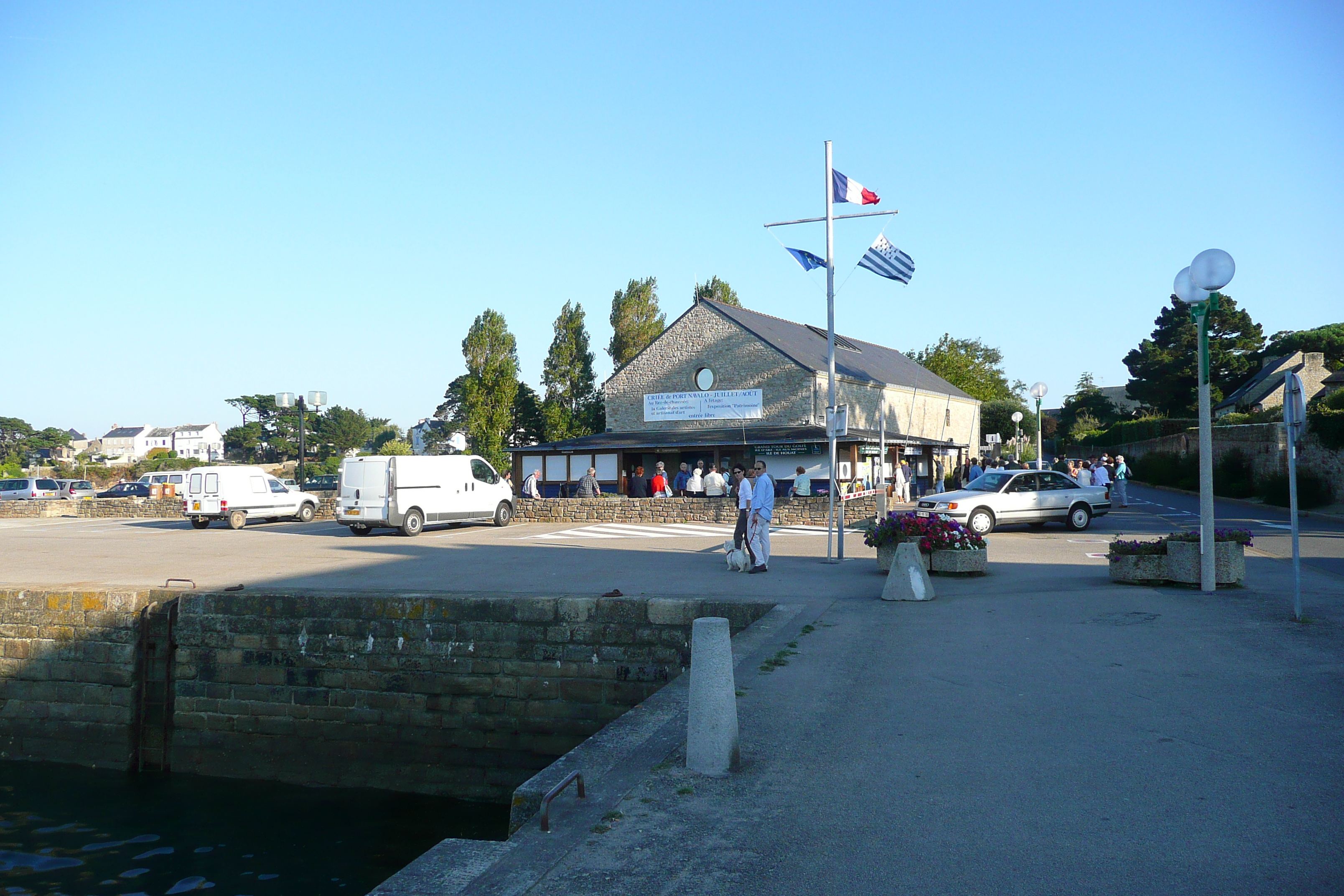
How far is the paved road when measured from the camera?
150 inches

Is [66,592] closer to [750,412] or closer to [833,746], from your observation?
[833,746]

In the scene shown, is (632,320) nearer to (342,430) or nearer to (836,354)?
(836,354)

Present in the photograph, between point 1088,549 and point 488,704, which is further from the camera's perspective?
point 1088,549

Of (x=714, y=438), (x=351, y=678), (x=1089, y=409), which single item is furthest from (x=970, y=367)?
(x=351, y=678)

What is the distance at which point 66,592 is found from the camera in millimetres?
12906

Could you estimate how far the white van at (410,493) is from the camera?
2433cm

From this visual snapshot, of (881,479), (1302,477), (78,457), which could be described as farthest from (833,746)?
(78,457)

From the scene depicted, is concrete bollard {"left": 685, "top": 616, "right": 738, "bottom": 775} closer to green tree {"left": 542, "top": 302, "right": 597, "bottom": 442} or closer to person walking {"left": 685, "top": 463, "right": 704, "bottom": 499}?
person walking {"left": 685, "top": 463, "right": 704, "bottom": 499}

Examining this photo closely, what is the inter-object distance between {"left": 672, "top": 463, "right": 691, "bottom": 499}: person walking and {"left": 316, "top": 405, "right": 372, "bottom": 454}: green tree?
100380mm

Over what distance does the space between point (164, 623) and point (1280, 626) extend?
13.1m

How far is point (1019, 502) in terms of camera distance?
72.2ft

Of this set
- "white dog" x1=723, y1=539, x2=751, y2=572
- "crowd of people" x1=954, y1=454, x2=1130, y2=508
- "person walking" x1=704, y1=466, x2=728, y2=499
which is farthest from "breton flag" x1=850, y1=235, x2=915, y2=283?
"white dog" x1=723, y1=539, x2=751, y2=572

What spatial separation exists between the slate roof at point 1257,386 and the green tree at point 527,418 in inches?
1765

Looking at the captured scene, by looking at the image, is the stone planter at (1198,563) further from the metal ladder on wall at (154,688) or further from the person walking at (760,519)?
the metal ladder on wall at (154,688)
